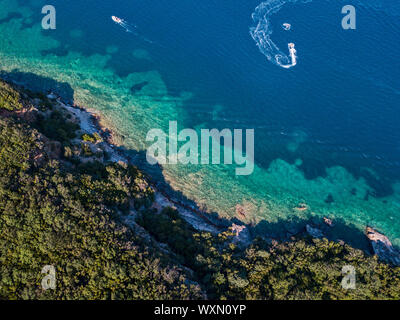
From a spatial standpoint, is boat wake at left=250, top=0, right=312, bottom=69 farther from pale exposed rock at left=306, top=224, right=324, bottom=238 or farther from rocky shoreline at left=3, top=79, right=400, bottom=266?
pale exposed rock at left=306, top=224, right=324, bottom=238

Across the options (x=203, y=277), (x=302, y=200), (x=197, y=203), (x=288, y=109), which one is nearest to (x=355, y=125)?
(x=288, y=109)

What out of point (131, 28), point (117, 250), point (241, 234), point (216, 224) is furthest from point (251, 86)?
point (117, 250)

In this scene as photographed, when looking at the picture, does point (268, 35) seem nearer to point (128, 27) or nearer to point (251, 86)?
point (251, 86)

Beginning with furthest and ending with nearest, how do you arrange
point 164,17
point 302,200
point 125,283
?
point 164,17
point 302,200
point 125,283

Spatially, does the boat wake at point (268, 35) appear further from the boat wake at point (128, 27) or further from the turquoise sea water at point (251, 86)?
the boat wake at point (128, 27)

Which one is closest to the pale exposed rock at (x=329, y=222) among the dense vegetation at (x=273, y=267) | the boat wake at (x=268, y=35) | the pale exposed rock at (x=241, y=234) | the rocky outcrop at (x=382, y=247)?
the rocky outcrop at (x=382, y=247)

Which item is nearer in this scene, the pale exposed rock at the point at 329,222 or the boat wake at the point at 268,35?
the pale exposed rock at the point at 329,222

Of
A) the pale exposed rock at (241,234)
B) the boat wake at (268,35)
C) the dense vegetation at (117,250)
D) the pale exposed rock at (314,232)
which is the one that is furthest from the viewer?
the boat wake at (268,35)

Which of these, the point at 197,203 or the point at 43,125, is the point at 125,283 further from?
the point at 43,125
